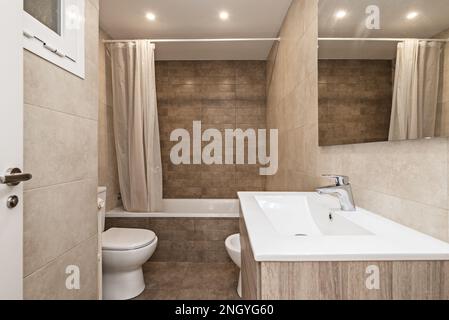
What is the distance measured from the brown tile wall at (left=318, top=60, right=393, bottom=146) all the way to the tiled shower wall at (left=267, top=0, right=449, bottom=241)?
2.6 inches

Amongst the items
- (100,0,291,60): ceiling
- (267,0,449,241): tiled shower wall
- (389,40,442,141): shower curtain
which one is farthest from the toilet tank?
(100,0,291,60): ceiling

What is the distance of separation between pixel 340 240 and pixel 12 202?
0.96 m

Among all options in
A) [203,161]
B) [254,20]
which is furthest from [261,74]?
[203,161]

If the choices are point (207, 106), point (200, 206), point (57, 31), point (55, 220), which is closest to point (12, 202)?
point (55, 220)

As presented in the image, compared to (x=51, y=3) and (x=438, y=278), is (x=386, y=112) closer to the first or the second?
(x=438, y=278)

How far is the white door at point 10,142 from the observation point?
71 cm

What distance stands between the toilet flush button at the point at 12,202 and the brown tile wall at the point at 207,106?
2.80 metres

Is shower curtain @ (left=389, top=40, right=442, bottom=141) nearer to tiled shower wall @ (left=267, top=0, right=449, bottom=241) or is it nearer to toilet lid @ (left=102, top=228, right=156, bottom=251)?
tiled shower wall @ (left=267, top=0, right=449, bottom=241)

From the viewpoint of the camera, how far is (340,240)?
68cm

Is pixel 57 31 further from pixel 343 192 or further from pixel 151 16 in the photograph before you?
pixel 151 16

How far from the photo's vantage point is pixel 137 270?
205cm

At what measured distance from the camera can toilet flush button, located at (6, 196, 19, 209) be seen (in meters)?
0.74

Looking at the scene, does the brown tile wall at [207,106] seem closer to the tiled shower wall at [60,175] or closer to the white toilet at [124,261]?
the white toilet at [124,261]

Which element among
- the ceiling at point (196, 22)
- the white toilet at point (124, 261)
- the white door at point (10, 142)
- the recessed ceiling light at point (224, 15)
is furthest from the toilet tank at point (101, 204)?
the recessed ceiling light at point (224, 15)
